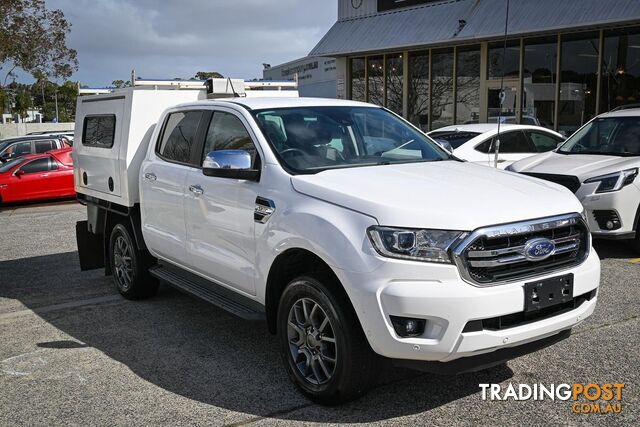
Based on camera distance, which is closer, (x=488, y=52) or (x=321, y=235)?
(x=321, y=235)

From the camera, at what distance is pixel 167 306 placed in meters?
6.51

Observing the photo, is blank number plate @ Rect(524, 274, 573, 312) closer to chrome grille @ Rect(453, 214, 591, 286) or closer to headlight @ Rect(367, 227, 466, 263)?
chrome grille @ Rect(453, 214, 591, 286)

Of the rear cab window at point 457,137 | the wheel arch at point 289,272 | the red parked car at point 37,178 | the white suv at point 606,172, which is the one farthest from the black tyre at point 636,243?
the red parked car at point 37,178

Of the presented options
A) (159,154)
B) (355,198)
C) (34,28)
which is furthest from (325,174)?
(34,28)

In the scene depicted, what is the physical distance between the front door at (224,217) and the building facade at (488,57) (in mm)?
8905

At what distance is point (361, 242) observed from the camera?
12.0 feet

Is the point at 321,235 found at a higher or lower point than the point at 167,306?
higher

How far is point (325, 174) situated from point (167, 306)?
2858 mm

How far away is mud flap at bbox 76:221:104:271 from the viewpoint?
296 inches

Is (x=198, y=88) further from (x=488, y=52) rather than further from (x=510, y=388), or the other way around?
(x=488, y=52)

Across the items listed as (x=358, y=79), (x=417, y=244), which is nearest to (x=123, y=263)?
(x=417, y=244)

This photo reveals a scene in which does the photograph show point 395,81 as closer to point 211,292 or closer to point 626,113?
point 626,113

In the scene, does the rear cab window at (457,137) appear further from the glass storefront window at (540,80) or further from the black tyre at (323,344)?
the glass storefront window at (540,80)

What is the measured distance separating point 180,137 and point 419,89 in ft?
53.7
